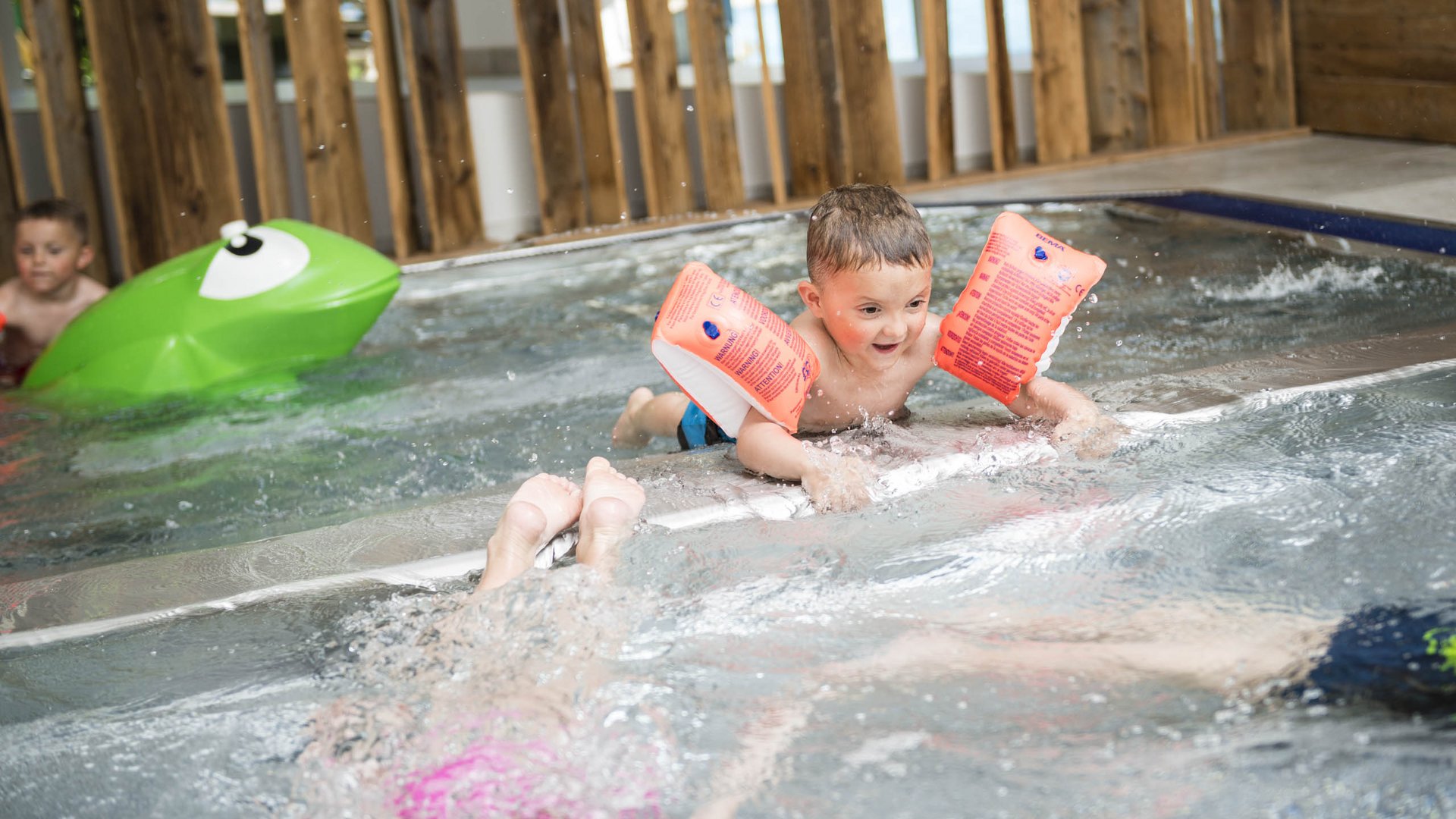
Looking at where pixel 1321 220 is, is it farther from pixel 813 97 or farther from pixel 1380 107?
pixel 813 97

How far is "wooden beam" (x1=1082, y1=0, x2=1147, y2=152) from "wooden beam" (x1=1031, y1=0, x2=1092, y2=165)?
0.27ft

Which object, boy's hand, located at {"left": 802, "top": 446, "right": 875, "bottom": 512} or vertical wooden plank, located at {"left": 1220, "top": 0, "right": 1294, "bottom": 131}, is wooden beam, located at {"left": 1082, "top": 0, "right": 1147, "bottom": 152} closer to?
vertical wooden plank, located at {"left": 1220, "top": 0, "right": 1294, "bottom": 131}

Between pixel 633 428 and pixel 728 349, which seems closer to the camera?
pixel 728 349

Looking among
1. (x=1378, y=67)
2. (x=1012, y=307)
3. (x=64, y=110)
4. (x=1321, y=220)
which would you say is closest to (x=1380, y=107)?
(x=1378, y=67)

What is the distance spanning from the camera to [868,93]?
625 cm

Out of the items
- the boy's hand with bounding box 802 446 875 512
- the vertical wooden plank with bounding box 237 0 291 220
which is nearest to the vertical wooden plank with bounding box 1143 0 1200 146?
the vertical wooden plank with bounding box 237 0 291 220

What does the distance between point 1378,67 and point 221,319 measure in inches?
204

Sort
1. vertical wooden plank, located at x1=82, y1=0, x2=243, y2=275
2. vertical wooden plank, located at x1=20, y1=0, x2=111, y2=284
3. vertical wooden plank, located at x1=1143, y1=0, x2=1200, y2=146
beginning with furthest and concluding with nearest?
vertical wooden plank, located at x1=1143, y1=0, x2=1200, y2=146
vertical wooden plank, located at x1=82, y1=0, x2=243, y2=275
vertical wooden plank, located at x1=20, y1=0, x2=111, y2=284

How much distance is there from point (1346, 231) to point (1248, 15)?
320 centimetres

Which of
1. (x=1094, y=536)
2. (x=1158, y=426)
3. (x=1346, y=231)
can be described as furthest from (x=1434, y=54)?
(x=1094, y=536)

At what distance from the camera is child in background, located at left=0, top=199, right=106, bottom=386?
419 cm

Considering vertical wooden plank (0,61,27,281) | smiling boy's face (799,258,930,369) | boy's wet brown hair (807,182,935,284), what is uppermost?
vertical wooden plank (0,61,27,281)

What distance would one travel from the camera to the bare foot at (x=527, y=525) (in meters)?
1.85

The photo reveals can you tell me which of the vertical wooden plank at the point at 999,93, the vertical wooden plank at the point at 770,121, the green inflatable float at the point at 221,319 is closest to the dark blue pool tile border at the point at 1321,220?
the vertical wooden plank at the point at 999,93
